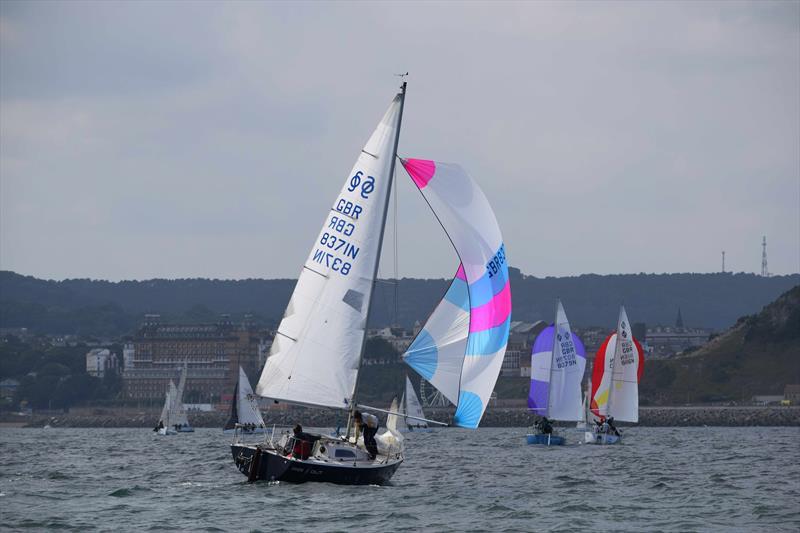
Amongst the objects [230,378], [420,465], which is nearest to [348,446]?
[420,465]

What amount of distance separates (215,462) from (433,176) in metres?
17.0

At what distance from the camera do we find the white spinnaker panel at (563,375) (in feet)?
204

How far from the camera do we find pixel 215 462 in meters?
44.9

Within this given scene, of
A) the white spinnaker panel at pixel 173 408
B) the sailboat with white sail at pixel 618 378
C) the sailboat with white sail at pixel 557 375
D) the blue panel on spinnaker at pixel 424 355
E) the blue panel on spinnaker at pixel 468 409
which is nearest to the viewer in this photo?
the blue panel on spinnaker at pixel 468 409

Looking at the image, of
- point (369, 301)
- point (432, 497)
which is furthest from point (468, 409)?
point (369, 301)

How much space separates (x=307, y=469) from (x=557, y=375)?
33447 mm

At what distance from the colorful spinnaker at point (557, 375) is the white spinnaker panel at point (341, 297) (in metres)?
31.8

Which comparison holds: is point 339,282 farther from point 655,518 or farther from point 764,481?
point 764,481

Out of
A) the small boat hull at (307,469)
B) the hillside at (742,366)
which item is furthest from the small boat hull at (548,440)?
the hillside at (742,366)

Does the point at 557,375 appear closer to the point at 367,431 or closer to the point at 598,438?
the point at 598,438

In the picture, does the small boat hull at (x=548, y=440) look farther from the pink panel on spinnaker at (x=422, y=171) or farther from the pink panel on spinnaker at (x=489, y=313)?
the pink panel on spinnaker at (x=422, y=171)

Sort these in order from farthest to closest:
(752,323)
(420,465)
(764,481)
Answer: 1. (752,323)
2. (420,465)
3. (764,481)

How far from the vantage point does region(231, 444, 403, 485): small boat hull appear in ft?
98.6

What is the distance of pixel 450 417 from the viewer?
442 ft
